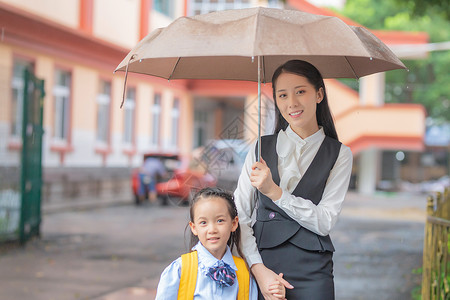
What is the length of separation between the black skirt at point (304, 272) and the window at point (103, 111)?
17415 millimetres

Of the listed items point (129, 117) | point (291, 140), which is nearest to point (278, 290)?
point (291, 140)

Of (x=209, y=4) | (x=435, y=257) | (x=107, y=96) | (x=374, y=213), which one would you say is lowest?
(x=374, y=213)

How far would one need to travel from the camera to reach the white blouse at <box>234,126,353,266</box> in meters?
2.87

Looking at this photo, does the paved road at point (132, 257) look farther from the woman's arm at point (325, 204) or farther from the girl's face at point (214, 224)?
the woman's arm at point (325, 204)

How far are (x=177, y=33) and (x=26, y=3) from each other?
13537 mm

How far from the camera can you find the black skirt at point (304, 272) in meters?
2.93

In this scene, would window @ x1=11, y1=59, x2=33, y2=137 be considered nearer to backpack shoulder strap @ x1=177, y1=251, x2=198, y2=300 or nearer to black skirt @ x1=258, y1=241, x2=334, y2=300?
backpack shoulder strap @ x1=177, y1=251, x2=198, y2=300

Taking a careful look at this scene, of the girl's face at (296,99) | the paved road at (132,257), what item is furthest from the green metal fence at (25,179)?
the girl's face at (296,99)

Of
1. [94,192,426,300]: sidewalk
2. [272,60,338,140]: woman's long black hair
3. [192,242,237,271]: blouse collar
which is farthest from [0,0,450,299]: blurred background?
[94,192,426,300]: sidewalk

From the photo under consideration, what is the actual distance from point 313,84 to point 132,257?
7015 millimetres

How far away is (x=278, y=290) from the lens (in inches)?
112

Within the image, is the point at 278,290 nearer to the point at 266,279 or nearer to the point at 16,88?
the point at 266,279

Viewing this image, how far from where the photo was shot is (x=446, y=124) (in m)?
39.8

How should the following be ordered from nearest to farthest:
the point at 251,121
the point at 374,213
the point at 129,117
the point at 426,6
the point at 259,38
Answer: the point at 259,38 → the point at 251,121 → the point at 426,6 → the point at 374,213 → the point at 129,117
